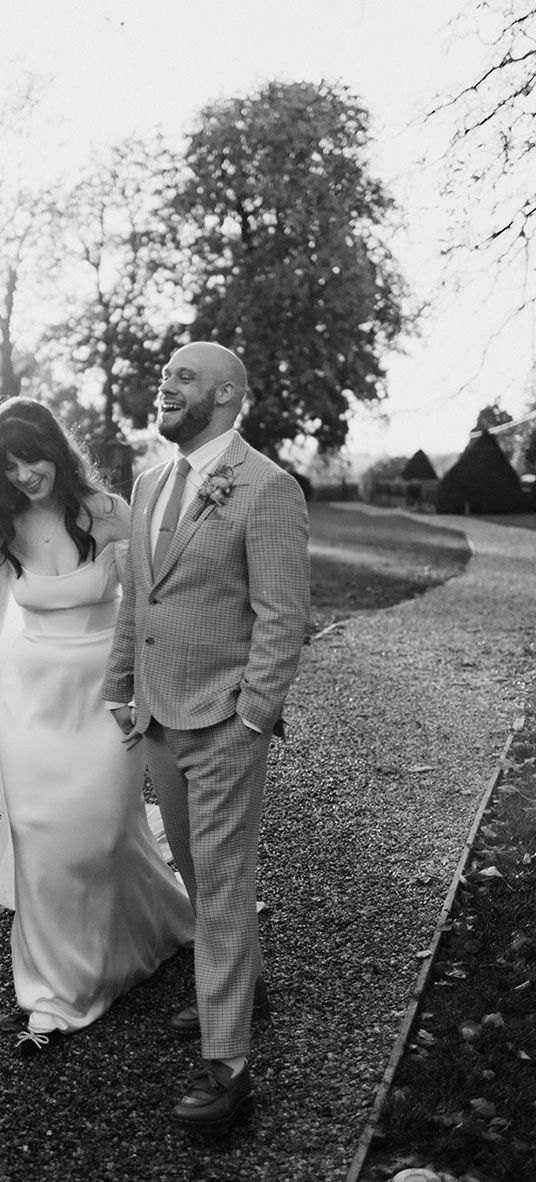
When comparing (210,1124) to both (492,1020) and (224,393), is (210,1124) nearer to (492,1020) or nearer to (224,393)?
(492,1020)

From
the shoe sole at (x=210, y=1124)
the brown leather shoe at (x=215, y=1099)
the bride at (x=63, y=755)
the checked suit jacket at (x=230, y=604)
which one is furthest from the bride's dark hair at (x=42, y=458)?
the shoe sole at (x=210, y=1124)

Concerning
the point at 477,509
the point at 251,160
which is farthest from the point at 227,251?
the point at 477,509

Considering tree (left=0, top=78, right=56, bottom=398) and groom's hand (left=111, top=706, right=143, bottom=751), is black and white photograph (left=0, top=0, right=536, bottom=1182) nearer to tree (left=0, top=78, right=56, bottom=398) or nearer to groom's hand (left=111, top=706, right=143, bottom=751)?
groom's hand (left=111, top=706, right=143, bottom=751)

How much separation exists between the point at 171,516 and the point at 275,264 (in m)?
25.0

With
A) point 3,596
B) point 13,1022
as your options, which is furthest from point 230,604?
point 13,1022

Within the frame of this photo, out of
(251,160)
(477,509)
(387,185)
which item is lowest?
(477,509)

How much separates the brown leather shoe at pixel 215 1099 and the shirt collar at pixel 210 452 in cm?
184

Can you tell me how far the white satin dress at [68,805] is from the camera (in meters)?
4.35

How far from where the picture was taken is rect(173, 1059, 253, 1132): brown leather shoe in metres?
3.61

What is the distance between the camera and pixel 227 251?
94.5 feet

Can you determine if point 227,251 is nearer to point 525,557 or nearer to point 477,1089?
point 525,557

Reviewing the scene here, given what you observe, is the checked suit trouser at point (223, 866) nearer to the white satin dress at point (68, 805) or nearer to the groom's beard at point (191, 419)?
the white satin dress at point (68, 805)

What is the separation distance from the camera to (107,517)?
466 centimetres

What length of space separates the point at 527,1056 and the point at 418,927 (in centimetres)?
115
